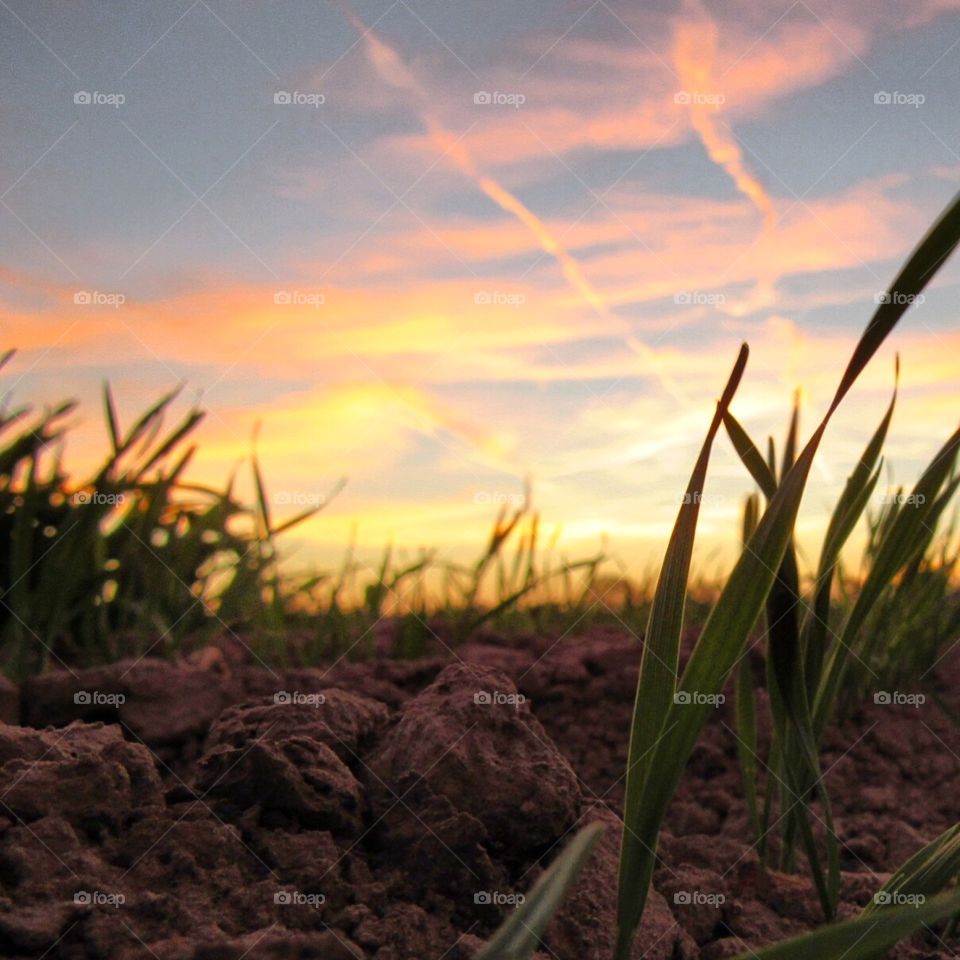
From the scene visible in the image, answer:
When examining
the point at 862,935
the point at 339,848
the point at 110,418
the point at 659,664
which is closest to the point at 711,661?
the point at 659,664

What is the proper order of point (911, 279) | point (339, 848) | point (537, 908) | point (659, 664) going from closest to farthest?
point (537, 908) → point (911, 279) → point (659, 664) → point (339, 848)

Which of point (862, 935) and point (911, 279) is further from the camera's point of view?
point (911, 279)

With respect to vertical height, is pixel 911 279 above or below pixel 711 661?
above

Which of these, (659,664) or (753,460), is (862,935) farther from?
(753,460)

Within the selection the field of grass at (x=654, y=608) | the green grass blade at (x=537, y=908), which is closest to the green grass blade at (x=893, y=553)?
the field of grass at (x=654, y=608)

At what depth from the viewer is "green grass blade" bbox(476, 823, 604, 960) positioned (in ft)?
2.43

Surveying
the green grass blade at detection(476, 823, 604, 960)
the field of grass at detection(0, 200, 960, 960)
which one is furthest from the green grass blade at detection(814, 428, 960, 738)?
the green grass blade at detection(476, 823, 604, 960)

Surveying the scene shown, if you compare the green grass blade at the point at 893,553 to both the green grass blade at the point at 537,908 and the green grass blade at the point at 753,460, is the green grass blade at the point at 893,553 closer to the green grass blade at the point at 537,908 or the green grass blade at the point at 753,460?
the green grass blade at the point at 753,460

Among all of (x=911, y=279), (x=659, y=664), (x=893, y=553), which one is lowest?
(x=659, y=664)

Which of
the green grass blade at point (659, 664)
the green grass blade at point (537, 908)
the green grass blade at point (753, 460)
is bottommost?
the green grass blade at point (537, 908)

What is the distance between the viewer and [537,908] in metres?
0.77

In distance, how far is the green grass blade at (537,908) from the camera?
0.74m

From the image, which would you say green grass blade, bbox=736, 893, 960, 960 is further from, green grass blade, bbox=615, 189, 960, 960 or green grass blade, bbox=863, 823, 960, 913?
green grass blade, bbox=863, 823, 960, 913

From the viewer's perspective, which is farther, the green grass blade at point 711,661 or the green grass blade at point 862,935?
the green grass blade at point 711,661
